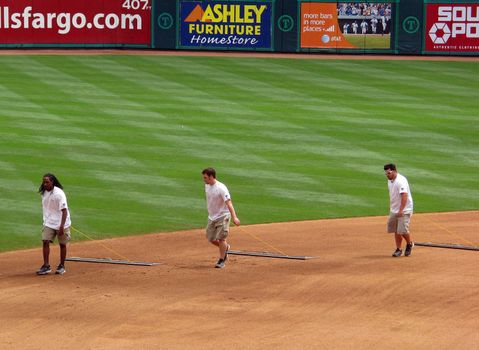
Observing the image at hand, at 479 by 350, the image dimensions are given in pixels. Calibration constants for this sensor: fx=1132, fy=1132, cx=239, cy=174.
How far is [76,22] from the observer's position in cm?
4944

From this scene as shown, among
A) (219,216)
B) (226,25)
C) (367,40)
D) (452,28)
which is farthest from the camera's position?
(367,40)

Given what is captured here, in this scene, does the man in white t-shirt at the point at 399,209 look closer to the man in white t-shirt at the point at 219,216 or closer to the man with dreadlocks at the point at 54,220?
the man in white t-shirt at the point at 219,216

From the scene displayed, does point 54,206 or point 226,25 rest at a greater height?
point 226,25

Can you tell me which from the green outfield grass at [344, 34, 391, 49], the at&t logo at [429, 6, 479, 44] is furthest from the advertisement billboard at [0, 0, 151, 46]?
the at&t logo at [429, 6, 479, 44]

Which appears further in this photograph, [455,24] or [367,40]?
[367,40]

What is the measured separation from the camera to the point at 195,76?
146ft

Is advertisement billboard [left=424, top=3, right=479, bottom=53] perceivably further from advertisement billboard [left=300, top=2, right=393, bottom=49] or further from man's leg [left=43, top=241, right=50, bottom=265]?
man's leg [left=43, top=241, right=50, bottom=265]

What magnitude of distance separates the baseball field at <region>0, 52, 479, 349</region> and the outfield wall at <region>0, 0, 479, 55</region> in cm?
124

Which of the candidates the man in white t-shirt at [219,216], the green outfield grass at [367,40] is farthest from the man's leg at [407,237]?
the green outfield grass at [367,40]

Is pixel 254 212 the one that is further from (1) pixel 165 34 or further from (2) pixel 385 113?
(1) pixel 165 34

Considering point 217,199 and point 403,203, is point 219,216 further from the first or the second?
point 403,203

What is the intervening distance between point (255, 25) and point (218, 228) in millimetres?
31468

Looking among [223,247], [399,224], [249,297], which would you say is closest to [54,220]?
[223,247]

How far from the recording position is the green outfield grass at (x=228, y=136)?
25469 millimetres
